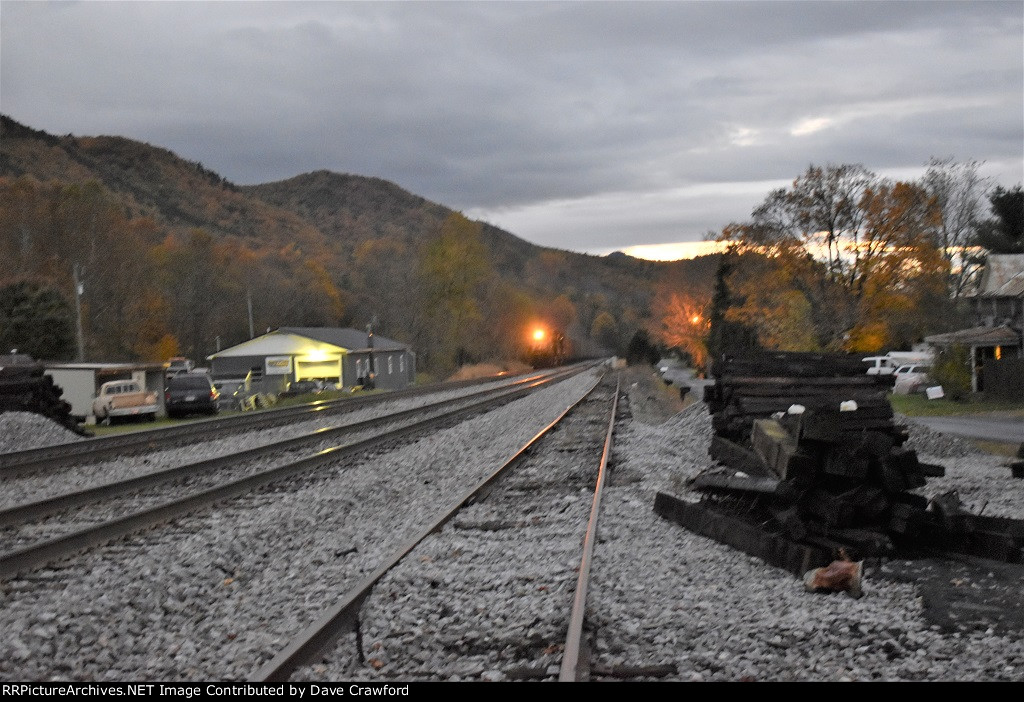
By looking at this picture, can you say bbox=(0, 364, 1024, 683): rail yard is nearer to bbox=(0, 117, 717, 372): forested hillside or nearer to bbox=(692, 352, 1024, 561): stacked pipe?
bbox=(692, 352, 1024, 561): stacked pipe

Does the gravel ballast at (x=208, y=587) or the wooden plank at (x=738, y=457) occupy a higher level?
the wooden plank at (x=738, y=457)

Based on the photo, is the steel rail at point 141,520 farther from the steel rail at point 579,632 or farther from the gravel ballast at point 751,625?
the gravel ballast at point 751,625

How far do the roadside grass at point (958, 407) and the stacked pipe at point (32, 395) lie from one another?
967 inches

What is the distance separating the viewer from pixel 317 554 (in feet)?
33.4

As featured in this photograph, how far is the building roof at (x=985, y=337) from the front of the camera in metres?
36.2

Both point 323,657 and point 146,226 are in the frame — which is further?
point 146,226

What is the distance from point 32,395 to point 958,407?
1097 inches

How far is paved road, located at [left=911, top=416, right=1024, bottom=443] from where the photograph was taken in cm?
2220

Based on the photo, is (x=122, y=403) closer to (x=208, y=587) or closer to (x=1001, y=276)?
(x=208, y=587)

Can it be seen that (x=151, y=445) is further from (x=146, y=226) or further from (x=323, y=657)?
(x=146, y=226)

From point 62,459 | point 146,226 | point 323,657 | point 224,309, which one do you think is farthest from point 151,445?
point 146,226

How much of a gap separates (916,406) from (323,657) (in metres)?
29.6

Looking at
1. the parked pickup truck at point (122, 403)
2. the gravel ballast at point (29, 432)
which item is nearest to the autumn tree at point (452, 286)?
the parked pickup truck at point (122, 403)

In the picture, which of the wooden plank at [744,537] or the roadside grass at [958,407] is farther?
the roadside grass at [958,407]
